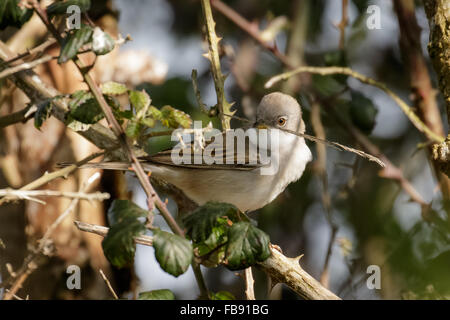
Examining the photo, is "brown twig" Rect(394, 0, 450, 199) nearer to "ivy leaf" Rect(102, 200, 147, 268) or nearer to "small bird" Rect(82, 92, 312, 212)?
"small bird" Rect(82, 92, 312, 212)

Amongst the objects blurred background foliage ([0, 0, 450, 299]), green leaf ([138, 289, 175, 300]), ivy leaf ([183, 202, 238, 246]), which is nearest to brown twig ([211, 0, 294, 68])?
blurred background foliage ([0, 0, 450, 299])

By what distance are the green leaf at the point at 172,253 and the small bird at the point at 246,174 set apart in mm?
1541

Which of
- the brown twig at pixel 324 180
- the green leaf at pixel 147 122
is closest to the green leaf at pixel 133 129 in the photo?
the green leaf at pixel 147 122

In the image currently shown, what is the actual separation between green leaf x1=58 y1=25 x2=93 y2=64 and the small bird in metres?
1.32

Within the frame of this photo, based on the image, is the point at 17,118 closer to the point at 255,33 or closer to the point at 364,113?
the point at 255,33

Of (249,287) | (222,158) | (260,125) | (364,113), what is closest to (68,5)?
(249,287)

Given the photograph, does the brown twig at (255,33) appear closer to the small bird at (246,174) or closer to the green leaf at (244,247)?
the small bird at (246,174)

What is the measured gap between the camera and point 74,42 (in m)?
1.94

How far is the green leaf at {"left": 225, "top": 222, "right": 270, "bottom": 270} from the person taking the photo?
184 cm

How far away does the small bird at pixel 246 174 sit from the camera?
11.0 feet

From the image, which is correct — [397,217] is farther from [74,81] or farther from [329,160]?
[74,81]

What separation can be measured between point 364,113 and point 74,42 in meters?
2.41

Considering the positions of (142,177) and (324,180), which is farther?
(324,180)
